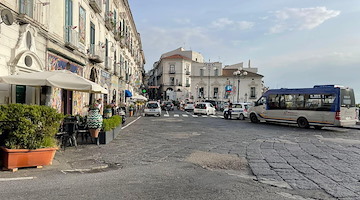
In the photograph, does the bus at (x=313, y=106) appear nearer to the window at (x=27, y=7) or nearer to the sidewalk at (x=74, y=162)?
the sidewalk at (x=74, y=162)

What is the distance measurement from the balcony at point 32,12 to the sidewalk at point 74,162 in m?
4.78

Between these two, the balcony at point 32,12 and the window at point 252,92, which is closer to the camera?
the balcony at point 32,12

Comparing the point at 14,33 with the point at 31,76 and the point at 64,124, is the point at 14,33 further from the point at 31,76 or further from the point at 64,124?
the point at 64,124

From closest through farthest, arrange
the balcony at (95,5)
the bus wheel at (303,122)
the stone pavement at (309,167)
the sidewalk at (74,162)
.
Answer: the stone pavement at (309,167) < the sidewalk at (74,162) < the balcony at (95,5) < the bus wheel at (303,122)

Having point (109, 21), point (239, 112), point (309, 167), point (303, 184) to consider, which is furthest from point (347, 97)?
point (109, 21)

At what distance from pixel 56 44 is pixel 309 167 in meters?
11.3

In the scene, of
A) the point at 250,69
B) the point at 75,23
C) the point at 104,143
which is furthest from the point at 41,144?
the point at 250,69

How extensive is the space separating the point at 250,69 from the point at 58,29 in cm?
6470

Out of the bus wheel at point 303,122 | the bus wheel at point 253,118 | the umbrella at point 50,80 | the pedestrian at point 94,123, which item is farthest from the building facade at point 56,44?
the bus wheel at point 303,122

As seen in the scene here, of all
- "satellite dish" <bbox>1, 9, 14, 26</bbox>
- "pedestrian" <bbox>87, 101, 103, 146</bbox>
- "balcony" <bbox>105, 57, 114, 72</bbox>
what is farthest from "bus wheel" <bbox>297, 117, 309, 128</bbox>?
"satellite dish" <bbox>1, 9, 14, 26</bbox>

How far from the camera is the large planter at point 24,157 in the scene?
5.34 m

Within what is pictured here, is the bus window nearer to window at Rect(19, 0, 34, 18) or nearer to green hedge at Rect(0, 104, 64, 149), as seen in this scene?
green hedge at Rect(0, 104, 64, 149)

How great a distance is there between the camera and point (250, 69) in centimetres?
7169

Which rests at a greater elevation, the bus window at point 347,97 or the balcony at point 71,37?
the balcony at point 71,37
